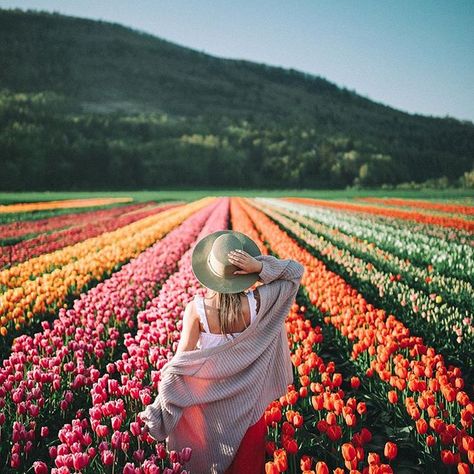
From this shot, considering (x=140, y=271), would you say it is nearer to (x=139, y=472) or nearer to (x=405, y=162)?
(x=139, y=472)

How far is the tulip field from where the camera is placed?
2.55m

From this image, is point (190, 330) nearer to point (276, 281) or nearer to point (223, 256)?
point (223, 256)

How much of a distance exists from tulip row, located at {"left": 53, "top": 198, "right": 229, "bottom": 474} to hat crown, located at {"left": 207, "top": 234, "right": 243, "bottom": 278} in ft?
2.94

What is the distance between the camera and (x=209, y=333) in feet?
8.40

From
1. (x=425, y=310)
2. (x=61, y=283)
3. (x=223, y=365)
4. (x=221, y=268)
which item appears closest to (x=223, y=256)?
(x=221, y=268)

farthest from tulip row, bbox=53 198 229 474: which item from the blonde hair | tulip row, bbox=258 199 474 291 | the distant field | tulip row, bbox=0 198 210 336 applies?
the distant field

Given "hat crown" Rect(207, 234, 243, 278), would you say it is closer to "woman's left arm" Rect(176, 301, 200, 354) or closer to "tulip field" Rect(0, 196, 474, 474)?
"woman's left arm" Rect(176, 301, 200, 354)

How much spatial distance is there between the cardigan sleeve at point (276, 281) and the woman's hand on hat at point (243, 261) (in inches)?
3.8

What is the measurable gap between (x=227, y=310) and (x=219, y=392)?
433 millimetres

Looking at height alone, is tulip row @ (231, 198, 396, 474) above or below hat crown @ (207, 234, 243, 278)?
below

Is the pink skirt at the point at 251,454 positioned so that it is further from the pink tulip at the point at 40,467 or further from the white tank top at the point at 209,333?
the pink tulip at the point at 40,467

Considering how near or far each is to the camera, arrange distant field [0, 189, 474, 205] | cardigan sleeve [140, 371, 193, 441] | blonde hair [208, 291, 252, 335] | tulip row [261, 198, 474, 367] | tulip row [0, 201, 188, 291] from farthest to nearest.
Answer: distant field [0, 189, 474, 205] → tulip row [0, 201, 188, 291] → tulip row [261, 198, 474, 367] → blonde hair [208, 291, 252, 335] → cardigan sleeve [140, 371, 193, 441]

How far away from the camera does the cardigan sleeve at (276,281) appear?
2.57 meters

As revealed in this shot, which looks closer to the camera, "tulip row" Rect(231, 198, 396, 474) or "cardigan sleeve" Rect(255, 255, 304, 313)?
"tulip row" Rect(231, 198, 396, 474)
